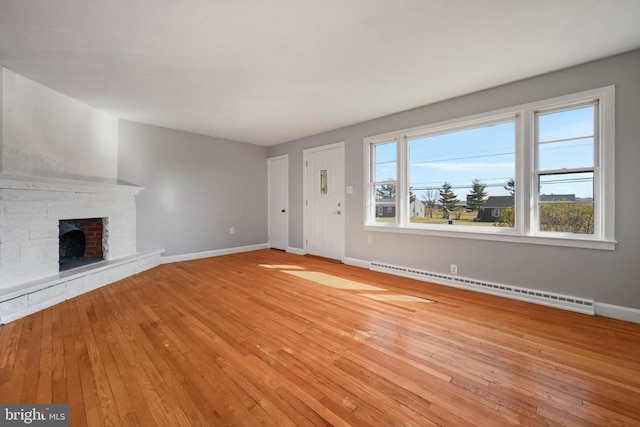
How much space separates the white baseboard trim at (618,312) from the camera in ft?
7.55

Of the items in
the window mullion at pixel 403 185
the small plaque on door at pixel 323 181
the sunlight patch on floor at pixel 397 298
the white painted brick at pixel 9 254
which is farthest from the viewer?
the small plaque on door at pixel 323 181

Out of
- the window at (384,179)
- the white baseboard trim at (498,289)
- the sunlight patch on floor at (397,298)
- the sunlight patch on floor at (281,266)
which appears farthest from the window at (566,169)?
the sunlight patch on floor at (281,266)

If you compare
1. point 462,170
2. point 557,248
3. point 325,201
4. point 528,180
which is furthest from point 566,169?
point 325,201

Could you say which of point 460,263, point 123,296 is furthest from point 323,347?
point 123,296

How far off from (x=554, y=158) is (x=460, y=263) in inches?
59.6

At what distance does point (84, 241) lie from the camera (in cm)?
376

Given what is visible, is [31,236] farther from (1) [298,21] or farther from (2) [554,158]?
(2) [554,158]

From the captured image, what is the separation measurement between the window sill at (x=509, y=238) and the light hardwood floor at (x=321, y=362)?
68 centimetres

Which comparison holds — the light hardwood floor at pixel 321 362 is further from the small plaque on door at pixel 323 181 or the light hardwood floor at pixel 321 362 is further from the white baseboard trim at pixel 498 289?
the small plaque on door at pixel 323 181

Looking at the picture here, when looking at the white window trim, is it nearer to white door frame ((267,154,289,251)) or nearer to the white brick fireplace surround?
white door frame ((267,154,289,251))

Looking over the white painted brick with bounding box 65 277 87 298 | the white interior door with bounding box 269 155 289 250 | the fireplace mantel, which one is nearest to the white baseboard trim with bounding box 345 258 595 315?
the white interior door with bounding box 269 155 289 250

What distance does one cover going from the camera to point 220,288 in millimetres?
3254

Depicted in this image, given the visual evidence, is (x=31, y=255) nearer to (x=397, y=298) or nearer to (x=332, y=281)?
(x=332, y=281)

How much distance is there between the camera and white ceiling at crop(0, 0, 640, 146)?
1.82 m
